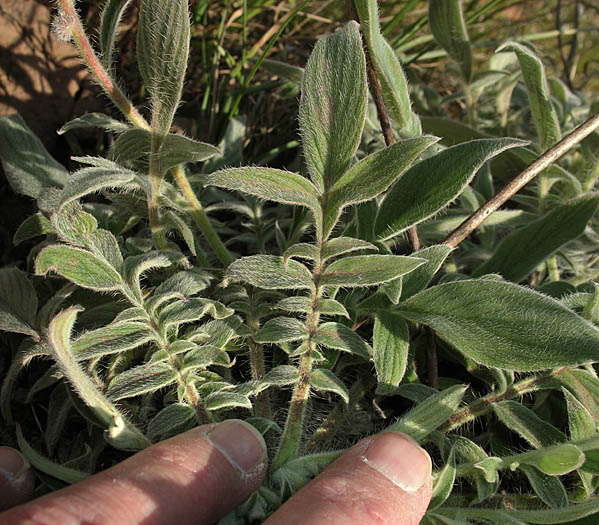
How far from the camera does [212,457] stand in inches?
36.8

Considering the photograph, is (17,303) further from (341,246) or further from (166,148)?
(341,246)

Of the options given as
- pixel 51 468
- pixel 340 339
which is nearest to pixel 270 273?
pixel 340 339

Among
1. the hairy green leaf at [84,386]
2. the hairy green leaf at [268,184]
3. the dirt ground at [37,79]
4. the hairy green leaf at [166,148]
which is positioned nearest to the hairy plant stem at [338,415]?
the hairy green leaf at [84,386]

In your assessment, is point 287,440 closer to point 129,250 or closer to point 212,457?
point 212,457

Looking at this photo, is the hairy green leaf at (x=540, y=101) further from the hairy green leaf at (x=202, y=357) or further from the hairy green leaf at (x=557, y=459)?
Result: the hairy green leaf at (x=202, y=357)

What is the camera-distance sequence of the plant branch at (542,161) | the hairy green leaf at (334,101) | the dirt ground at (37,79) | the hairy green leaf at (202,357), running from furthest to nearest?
1. the dirt ground at (37,79)
2. the plant branch at (542,161)
3. the hairy green leaf at (202,357)
4. the hairy green leaf at (334,101)

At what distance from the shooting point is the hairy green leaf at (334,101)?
914mm

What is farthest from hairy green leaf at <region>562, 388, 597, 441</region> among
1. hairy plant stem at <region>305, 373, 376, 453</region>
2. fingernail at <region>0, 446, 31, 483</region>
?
fingernail at <region>0, 446, 31, 483</region>

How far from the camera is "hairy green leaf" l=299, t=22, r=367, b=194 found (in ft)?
3.00

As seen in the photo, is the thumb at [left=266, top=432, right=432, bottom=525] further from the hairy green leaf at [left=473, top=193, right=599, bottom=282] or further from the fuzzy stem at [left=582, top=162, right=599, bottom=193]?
the fuzzy stem at [left=582, top=162, right=599, bottom=193]

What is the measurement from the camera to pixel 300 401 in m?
1.08

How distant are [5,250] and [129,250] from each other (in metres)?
0.58

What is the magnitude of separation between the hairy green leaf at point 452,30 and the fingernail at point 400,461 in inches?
42.0

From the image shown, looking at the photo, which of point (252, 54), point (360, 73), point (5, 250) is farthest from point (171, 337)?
Result: point (252, 54)
